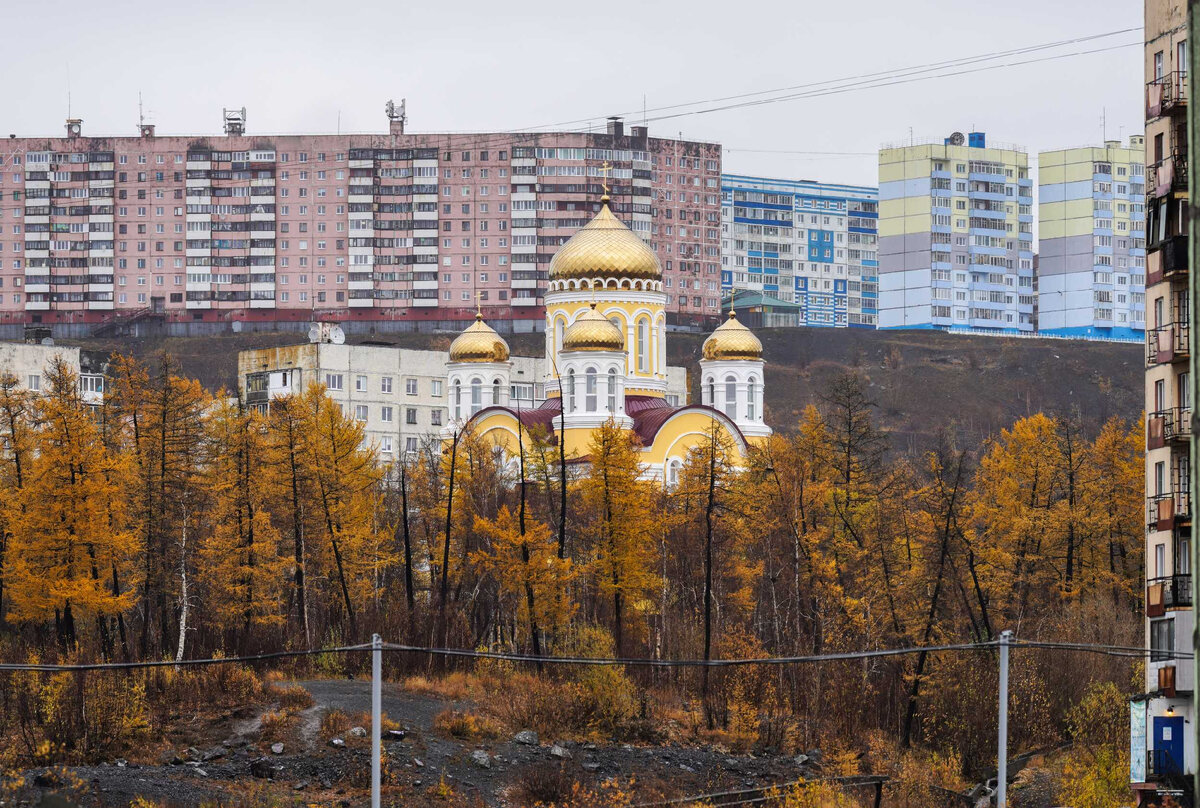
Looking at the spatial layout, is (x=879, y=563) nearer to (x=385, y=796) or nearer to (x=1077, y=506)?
(x=1077, y=506)

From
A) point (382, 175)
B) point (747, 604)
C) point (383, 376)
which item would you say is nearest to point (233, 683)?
point (747, 604)

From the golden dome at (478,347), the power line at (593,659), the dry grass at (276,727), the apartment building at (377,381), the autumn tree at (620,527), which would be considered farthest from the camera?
the apartment building at (377,381)

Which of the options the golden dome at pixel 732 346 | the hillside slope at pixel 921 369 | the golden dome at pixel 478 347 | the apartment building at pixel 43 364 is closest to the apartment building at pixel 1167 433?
the golden dome at pixel 732 346

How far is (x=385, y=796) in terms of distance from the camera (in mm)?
30703

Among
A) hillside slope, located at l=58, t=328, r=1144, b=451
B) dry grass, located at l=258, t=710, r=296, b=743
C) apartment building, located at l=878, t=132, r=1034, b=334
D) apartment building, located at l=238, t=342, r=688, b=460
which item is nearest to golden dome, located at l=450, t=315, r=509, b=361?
apartment building, located at l=238, t=342, r=688, b=460

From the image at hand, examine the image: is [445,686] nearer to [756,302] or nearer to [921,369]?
[921,369]

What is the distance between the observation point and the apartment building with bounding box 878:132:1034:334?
5032 inches

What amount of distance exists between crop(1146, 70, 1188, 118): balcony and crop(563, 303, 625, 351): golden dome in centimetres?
3579

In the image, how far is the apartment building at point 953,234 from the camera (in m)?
128

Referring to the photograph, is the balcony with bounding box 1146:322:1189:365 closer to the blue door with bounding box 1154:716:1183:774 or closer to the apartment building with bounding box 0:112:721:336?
the blue door with bounding box 1154:716:1183:774

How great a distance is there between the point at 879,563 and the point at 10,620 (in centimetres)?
1839

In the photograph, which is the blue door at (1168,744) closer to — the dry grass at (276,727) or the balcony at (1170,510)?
the balcony at (1170,510)

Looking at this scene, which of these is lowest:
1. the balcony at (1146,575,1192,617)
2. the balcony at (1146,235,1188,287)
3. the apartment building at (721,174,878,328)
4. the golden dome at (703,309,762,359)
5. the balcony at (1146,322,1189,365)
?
the balcony at (1146,575,1192,617)

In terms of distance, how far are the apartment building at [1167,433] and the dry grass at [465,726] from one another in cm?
1230
